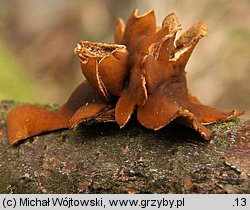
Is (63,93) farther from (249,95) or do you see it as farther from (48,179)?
(48,179)

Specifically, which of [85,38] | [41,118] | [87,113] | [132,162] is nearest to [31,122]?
[41,118]

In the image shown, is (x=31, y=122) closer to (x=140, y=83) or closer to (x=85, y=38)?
(x=140, y=83)

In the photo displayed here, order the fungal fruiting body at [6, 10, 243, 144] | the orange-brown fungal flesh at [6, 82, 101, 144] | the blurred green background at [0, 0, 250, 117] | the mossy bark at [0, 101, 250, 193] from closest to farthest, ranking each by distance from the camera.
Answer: the mossy bark at [0, 101, 250, 193], the fungal fruiting body at [6, 10, 243, 144], the orange-brown fungal flesh at [6, 82, 101, 144], the blurred green background at [0, 0, 250, 117]

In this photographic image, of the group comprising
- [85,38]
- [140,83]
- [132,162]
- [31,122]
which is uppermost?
[85,38]

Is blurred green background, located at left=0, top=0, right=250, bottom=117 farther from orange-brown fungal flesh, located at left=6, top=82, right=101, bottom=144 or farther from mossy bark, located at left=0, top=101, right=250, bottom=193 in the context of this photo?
mossy bark, located at left=0, top=101, right=250, bottom=193

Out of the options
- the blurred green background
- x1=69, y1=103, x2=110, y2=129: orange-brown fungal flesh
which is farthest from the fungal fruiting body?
the blurred green background

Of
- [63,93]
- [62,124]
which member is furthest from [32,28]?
[62,124]
